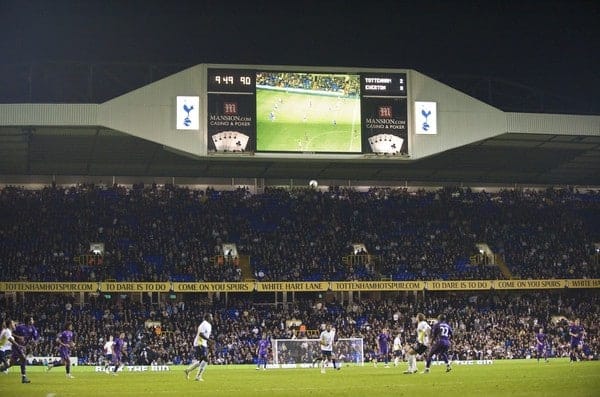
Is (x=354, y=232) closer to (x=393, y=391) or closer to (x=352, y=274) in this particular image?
(x=352, y=274)

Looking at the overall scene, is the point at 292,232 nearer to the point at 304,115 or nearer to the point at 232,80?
the point at 304,115

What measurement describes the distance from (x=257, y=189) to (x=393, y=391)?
137 feet

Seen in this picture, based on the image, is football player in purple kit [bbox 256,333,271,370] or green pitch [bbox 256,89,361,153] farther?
green pitch [bbox 256,89,361,153]

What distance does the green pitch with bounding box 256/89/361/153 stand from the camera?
162 ft

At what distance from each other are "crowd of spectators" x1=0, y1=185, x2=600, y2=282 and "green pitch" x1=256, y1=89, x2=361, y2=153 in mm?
10602

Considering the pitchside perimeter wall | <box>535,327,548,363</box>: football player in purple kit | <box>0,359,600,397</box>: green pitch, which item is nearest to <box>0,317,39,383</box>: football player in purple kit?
<box>0,359,600,397</box>: green pitch

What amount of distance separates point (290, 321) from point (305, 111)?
1319 centimetres

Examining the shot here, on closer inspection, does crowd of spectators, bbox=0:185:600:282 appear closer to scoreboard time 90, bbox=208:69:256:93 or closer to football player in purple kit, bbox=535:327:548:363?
football player in purple kit, bbox=535:327:548:363

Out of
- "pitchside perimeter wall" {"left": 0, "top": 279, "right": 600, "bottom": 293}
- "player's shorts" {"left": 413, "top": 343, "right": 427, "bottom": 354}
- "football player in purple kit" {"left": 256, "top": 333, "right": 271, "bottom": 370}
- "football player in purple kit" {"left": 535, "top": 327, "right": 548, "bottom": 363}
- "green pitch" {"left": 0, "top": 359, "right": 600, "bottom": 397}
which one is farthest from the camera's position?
"pitchside perimeter wall" {"left": 0, "top": 279, "right": 600, "bottom": 293}

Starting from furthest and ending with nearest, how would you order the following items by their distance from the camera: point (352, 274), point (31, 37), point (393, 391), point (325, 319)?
point (352, 274) → point (325, 319) → point (31, 37) → point (393, 391)

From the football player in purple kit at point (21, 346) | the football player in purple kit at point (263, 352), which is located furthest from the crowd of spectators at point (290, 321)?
the football player in purple kit at point (21, 346)

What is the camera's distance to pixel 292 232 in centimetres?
6088

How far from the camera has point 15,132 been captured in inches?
2005

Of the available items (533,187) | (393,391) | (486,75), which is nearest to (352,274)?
(486,75)
